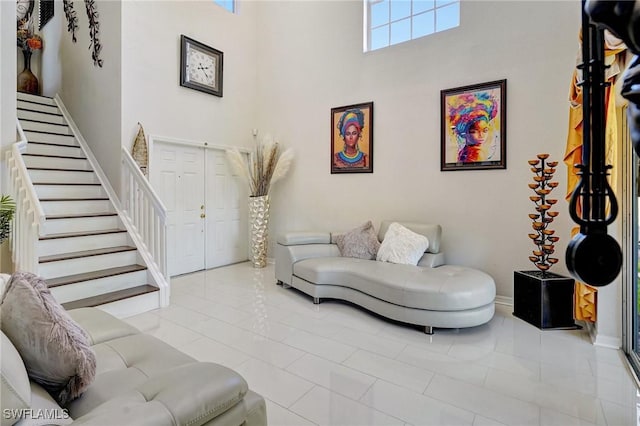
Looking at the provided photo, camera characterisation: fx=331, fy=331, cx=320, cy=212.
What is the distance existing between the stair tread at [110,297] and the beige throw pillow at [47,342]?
2169mm

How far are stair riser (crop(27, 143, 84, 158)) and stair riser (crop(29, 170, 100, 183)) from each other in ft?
1.54

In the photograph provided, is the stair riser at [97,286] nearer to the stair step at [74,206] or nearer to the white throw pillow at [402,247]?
the stair step at [74,206]

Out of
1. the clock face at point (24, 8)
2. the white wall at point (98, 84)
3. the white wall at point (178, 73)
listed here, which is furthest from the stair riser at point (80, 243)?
the clock face at point (24, 8)

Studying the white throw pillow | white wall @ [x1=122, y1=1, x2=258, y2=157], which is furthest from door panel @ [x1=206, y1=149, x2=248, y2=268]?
the white throw pillow

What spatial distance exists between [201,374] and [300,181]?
14.4ft

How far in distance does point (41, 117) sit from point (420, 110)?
540cm

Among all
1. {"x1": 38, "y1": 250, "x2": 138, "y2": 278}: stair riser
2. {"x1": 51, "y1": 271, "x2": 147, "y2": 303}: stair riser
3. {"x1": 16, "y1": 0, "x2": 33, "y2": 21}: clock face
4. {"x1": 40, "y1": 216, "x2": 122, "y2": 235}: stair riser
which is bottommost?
{"x1": 51, "y1": 271, "x2": 147, "y2": 303}: stair riser

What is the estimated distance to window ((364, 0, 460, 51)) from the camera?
4117 mm

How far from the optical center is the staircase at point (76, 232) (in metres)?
3.22

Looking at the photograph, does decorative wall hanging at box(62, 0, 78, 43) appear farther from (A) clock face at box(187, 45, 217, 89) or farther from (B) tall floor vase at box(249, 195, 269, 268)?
(B) tall floor vase at box(249, 195, 269, 268)

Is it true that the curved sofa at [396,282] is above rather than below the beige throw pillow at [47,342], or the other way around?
below

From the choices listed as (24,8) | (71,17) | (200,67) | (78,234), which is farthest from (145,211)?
(24,8)

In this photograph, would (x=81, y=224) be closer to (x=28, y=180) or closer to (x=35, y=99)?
(x=28, y=180)

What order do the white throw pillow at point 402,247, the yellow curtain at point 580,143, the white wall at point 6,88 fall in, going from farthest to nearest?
the white throw pillow at point 402,247
the white wall at point 6,88
the yellow curtain at point 580,143
